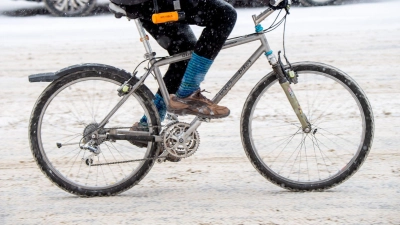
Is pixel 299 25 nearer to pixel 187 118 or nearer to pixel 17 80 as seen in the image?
pixel 17 80

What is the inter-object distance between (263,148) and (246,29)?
6.45 meters

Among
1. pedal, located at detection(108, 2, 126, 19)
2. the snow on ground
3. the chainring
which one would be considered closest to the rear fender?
pedal, located at detection(108, 2, 126, 19)

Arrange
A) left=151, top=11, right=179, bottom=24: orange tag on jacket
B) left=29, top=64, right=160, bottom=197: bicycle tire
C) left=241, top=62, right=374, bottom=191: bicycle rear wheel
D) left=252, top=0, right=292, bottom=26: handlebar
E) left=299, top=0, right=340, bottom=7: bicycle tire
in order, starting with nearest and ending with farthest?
left=151, top=11, right=179, bottom=24: orange tag on jacket
left=252, top=0, right=292, bottom=26: handlebar
left=29, top=64, right=160, bottom=197: bicycle tire
left=241, top=62, right=374, bottom=191: bicycle rear wheel
left=299, top=0, right=340, bottom=7: bicycle tire

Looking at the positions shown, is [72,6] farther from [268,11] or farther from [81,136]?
[268,11]

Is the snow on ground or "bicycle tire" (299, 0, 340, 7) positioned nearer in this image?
the snow on ground

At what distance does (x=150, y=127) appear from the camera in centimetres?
497

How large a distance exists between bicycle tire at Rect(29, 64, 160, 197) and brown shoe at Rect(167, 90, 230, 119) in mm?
137

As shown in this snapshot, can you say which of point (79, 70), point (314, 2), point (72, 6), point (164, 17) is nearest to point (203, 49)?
point (164, 17)

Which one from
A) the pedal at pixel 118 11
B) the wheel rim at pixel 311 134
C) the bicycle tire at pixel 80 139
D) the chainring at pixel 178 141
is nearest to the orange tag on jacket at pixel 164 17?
the pedal at pixel 118 11

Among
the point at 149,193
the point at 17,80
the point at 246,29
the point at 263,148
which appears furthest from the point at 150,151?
the point at 246,29

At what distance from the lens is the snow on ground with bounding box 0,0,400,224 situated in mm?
4676

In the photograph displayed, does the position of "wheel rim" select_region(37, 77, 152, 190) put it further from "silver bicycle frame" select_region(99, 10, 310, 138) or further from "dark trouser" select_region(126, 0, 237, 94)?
"dark trouser" select_region(126, 0, 237, 94)

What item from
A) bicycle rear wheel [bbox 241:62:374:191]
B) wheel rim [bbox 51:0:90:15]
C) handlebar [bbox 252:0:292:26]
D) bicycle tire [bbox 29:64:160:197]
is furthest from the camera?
wheel rim [bbox 51:0:90:15]

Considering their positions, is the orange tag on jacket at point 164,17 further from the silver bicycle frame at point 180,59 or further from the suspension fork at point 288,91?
the suspension fork at point 288,91
